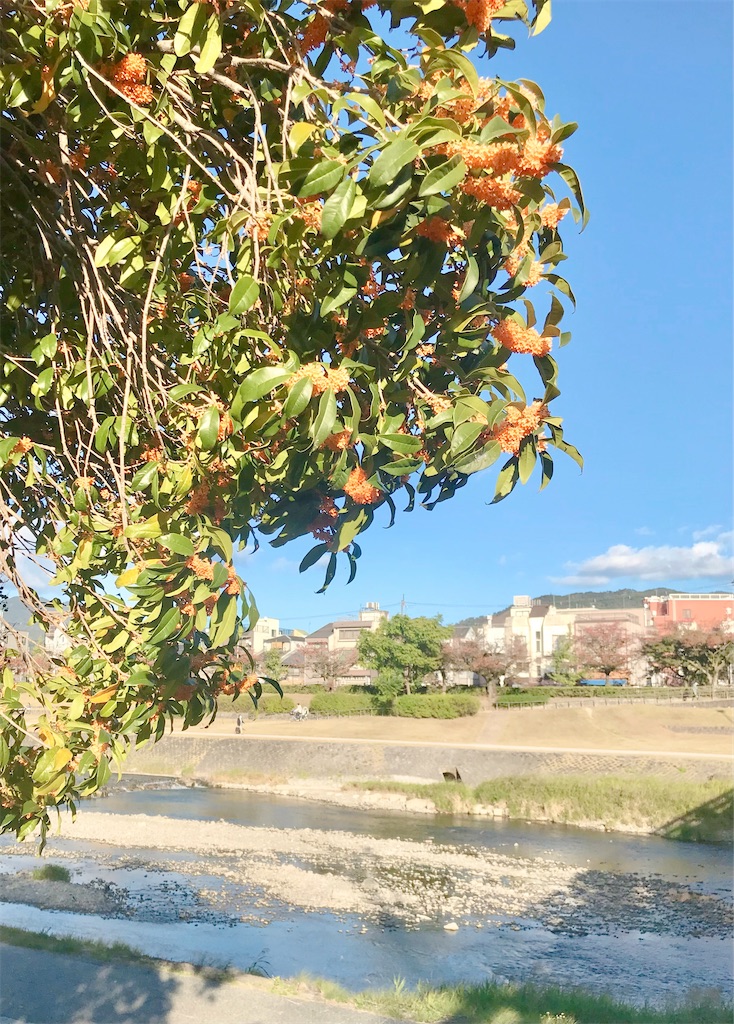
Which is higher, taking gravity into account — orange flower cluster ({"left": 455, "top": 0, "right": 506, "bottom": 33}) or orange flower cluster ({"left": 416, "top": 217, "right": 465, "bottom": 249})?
orange flower cluster ({"left": 455, "top": 0, "right": 506, "bottom": 33})

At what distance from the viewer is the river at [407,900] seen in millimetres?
10516

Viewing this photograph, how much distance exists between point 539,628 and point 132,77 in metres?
62.6

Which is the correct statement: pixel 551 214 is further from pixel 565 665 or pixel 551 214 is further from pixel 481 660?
pixel 565 665

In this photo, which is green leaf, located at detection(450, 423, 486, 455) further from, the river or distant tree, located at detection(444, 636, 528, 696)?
distant tree, located at detection(444, 636, 528, 696)

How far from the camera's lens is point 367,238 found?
145 centimetres

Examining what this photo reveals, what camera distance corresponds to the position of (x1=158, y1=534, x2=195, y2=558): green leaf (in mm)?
1699

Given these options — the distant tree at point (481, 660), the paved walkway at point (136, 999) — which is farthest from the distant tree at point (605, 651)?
the paved walkway at point (136, 999)

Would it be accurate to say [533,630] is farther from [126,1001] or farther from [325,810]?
[126,1001]

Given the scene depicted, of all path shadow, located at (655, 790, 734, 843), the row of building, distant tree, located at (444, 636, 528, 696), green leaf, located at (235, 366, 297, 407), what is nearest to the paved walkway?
green leaf, located at (235, 366, 297, 407)

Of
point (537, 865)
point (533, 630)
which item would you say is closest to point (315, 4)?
point (537, 865)

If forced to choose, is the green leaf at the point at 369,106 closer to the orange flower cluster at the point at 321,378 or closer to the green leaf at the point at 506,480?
the orange flower cluster at the point at 321,378

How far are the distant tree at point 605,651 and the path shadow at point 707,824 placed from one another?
26.1 meters

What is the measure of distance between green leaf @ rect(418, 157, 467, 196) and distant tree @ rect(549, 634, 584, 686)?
44.0 meters

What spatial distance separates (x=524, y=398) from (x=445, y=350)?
19 centimetres
